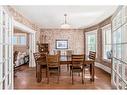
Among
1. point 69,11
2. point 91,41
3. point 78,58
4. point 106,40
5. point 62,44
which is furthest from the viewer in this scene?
point 62,44

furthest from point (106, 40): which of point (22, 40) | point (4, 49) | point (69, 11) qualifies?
point (22, 40)

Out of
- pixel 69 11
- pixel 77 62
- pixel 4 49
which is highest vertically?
pixel 69 11

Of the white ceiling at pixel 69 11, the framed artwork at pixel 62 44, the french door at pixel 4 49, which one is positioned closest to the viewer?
the french door at pixel 4 49

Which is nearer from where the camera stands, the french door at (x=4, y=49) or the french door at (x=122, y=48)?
the french door at (x=4, y=49)

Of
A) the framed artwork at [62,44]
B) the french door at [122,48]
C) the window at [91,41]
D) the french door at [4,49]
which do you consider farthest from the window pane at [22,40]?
the french door at [122,48]

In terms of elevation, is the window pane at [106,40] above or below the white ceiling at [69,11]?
below

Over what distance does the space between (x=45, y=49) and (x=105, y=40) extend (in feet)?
11.8

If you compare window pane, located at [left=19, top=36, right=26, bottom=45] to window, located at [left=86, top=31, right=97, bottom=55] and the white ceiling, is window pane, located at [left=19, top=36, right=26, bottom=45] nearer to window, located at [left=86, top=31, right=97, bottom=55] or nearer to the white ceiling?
window, located at [left=86, top=31, right=97, bottom=55]

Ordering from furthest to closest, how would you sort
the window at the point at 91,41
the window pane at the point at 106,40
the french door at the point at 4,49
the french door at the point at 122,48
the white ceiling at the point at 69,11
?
the window at the point at 91,41 → the window pane at the point at 106,40 → the white ceiling at the point at 69,11 → the french door at the point at 122,48 → the french door at the point at 4,49

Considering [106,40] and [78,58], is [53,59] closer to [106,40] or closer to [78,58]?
[78,58]

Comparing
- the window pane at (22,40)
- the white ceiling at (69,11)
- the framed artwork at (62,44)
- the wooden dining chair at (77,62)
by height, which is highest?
the white ceiling at (69,11)

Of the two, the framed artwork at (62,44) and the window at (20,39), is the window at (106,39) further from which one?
the window at (20,39)
